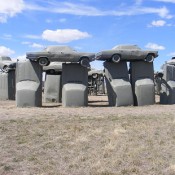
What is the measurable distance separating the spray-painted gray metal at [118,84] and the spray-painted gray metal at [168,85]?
2723 mm

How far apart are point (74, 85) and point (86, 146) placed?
32.6 feet

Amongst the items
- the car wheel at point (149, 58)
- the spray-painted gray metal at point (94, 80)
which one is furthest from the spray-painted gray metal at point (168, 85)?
the spray-painted gray metal at point (94, 80)

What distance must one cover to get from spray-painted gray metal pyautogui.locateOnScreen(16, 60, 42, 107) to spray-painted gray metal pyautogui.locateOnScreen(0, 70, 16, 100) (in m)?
6.99

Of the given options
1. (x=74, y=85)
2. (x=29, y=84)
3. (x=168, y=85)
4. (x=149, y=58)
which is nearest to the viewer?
(x=74, y=85)

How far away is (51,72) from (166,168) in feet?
60.9

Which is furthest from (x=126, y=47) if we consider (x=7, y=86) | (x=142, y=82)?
(x=7, y=86)

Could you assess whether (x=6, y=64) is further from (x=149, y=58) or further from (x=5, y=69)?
(x=149, y=58)

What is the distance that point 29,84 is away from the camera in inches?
810

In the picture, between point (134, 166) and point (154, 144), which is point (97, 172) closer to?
point (134, 166)

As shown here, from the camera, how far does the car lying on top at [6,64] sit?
27375 millimetres

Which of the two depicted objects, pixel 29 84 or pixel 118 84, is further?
pixel 118 84

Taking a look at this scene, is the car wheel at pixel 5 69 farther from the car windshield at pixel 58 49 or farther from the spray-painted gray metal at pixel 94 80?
the spray-painted gray metal at pixel 94 80

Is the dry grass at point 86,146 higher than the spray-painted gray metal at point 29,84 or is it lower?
lower

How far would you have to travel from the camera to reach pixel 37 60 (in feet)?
67.4
